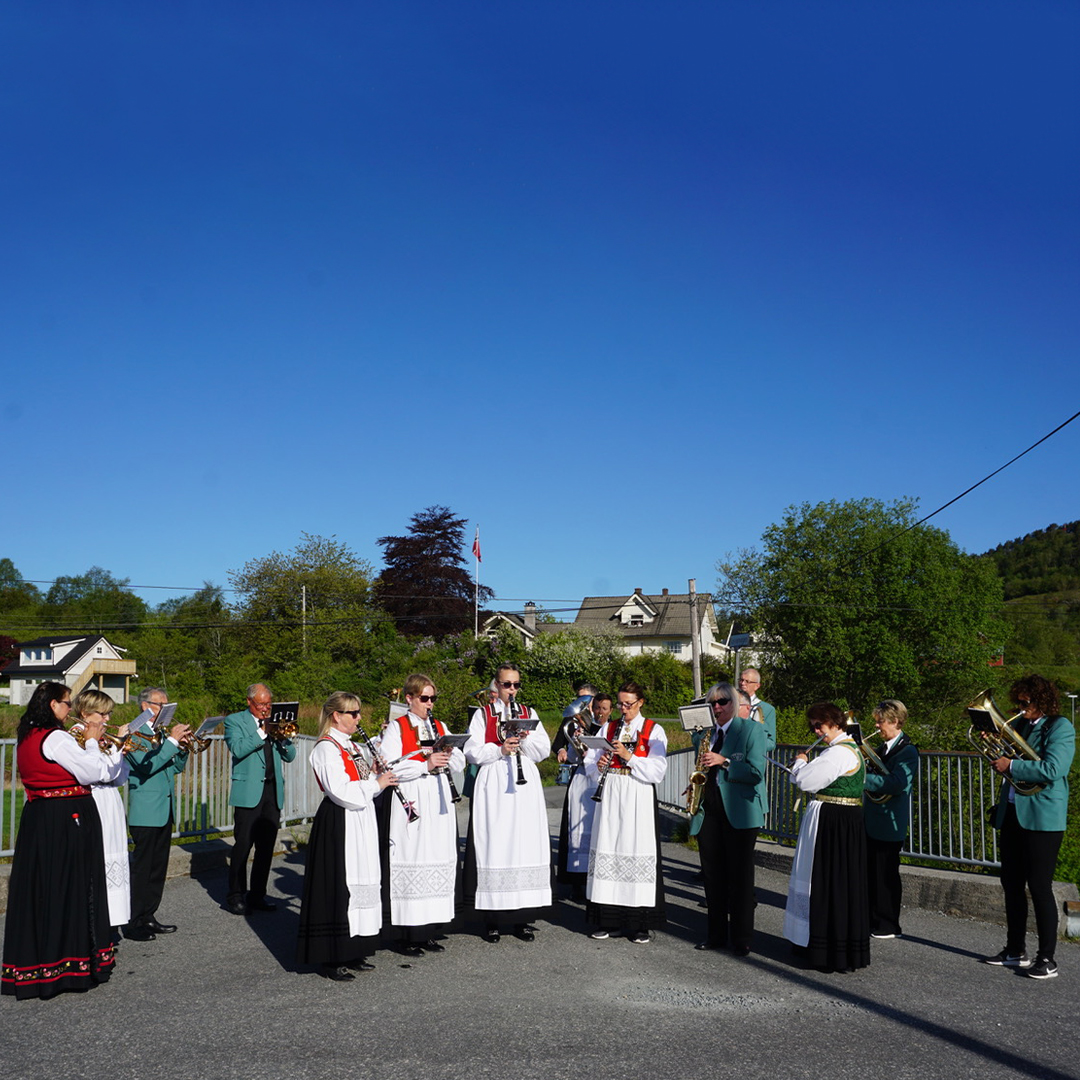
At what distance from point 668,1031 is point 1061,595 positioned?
12390cm

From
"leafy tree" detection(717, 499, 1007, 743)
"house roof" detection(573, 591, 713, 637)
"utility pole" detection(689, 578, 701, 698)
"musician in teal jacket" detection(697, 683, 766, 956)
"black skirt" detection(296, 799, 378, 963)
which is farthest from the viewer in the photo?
"house roof" detection(573, 591, 713, 637)

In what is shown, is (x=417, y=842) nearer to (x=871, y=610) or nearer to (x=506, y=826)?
(x=506, y=826)

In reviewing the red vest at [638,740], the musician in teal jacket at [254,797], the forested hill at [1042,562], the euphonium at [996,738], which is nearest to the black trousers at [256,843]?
the musician in teal jacket at [254,797]

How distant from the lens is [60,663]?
67562 mm

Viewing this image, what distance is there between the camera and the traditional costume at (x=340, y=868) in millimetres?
6426

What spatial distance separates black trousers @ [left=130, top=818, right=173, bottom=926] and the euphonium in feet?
20.2

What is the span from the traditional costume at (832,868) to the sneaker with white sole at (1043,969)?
1103mm

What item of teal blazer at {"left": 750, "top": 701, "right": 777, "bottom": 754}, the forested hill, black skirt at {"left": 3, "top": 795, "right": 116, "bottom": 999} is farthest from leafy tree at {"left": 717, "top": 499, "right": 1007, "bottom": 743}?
the forested hill

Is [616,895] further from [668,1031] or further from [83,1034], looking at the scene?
[83,1034]

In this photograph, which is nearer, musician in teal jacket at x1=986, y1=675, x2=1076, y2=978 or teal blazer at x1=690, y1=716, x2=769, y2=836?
musician in teal jacket at x1=986, y1=675, x2=1076, y2=978

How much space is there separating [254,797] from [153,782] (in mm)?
1249

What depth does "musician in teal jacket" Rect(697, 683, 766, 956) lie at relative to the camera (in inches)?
287

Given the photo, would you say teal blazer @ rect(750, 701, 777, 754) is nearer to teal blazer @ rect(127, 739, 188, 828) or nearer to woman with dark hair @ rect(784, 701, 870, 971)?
woman with dark hair @ rect(784, 701, 870, 971)

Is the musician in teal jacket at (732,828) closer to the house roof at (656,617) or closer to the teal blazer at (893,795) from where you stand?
the teal blazer at (893,795)
